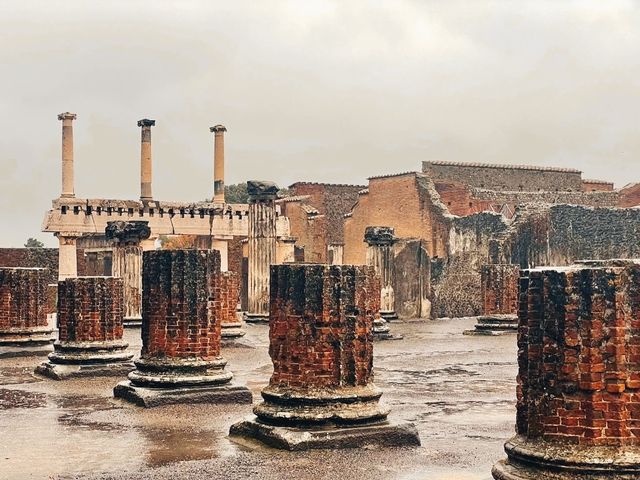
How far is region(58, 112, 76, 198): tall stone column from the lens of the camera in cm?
3125

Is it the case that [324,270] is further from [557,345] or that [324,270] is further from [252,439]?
[557,345]

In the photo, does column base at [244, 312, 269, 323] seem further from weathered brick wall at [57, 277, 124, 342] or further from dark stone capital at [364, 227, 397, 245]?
weathered brick wall at [57, 277, 124, 342]

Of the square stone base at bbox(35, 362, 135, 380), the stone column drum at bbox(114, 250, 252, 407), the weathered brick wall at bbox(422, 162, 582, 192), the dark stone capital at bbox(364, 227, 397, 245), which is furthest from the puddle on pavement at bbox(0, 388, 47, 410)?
the weathered brick wall at bbox(422, 162, 582, 192)

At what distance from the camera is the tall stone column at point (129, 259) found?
20.3m

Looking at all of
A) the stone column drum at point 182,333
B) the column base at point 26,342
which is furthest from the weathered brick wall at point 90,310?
the column base at point 26,342

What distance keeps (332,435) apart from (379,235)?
1442cm

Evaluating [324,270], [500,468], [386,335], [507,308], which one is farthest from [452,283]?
[500,468]

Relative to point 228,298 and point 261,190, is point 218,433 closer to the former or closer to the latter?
point 228,298

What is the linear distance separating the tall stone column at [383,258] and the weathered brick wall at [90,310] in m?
9.48

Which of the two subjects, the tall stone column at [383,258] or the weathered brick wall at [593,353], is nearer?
the weathered brick wall at [593,353]

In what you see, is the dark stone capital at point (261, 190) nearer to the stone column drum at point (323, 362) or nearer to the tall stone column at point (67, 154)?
the tall stone column at point (67, 154)

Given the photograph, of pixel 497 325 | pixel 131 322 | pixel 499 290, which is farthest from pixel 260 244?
pixel 497 325

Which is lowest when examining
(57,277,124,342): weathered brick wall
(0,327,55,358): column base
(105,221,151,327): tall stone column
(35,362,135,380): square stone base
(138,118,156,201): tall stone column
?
(35,362,135,380): square stone base

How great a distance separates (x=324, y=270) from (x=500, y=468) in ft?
9.51
